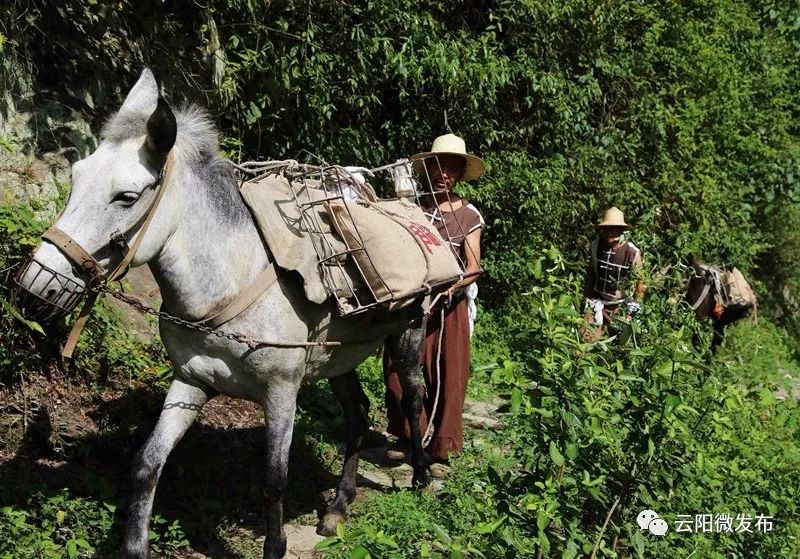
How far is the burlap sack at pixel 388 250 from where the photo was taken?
413 cm

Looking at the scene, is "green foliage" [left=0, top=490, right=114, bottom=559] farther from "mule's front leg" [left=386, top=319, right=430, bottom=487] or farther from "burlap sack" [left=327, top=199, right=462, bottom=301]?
"mule's front leg" [left=386, top=319, right=430, bottom=487]

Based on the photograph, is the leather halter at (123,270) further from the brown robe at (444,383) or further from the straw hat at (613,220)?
the straw hat at (613,220)

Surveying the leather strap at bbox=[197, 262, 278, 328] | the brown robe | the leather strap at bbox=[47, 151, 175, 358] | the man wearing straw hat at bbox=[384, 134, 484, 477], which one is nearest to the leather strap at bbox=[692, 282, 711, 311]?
the man wearing straw hat at bbox=[384, 134, 484, 477]

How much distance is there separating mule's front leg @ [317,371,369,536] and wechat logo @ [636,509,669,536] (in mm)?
1840

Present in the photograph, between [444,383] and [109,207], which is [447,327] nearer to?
[444,383]

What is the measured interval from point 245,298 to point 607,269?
15.8ft

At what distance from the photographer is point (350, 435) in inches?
202

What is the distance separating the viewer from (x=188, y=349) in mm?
3805

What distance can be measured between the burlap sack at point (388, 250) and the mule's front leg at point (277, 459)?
2.25 feet

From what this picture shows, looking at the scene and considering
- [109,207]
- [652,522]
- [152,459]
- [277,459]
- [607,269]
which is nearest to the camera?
[109,207]

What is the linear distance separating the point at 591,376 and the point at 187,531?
7.81 feet

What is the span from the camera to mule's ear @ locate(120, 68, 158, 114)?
3393 mm

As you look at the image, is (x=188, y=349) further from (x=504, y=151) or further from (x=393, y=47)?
(x=504, y=151)

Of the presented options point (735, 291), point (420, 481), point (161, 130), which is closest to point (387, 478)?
point (420, 481)
